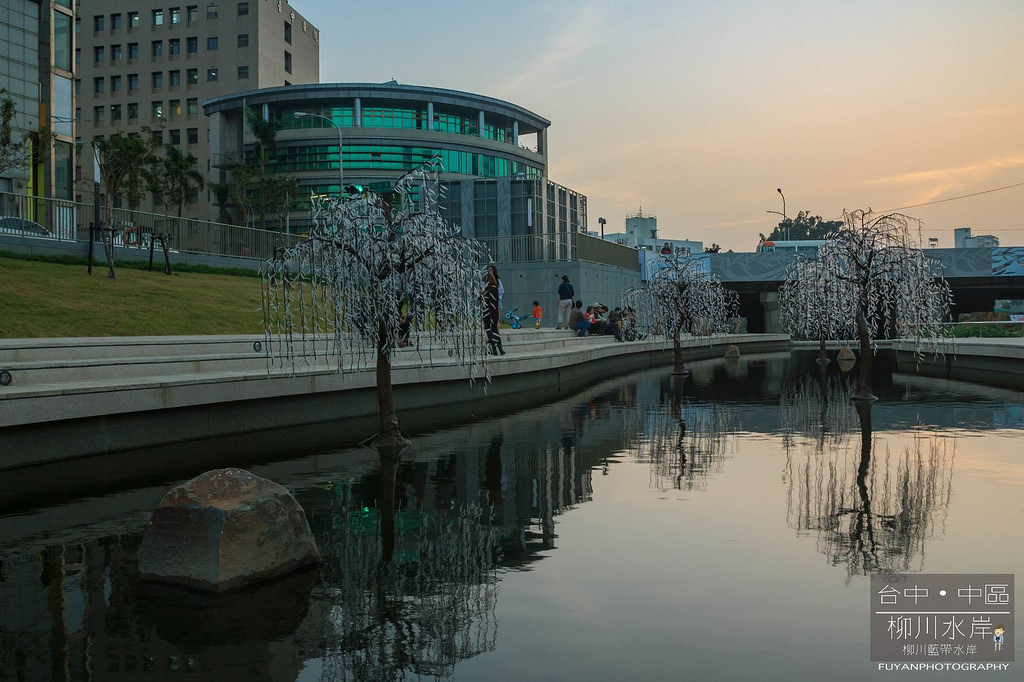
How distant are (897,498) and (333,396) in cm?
942

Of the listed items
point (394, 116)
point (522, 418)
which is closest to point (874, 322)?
point (522, 418)

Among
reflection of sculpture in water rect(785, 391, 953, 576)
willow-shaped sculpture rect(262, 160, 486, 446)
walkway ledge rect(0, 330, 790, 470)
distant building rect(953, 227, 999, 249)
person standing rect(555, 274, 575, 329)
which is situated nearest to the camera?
reflection of sculpture in water rect(785, 391, 953, 576)

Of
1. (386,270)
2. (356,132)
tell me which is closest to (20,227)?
(386,270)

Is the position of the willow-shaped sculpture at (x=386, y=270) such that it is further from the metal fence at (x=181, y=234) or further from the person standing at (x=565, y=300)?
the person standing at (x=565, y=300)

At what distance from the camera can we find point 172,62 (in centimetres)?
9031

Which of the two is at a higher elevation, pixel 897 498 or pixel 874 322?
pixel 874 322

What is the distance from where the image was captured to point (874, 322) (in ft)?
68.0

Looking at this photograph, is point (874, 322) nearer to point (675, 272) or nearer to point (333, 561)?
point (675, 272)

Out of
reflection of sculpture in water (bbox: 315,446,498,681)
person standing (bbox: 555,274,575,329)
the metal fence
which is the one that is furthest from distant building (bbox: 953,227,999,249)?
reflection of sculpture in water (bbox: 315,446,498,681)

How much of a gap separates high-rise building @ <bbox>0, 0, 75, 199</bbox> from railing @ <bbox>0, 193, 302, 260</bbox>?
10.4 metres

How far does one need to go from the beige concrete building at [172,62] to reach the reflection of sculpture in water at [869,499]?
84.4 metres

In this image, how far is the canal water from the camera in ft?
16.3

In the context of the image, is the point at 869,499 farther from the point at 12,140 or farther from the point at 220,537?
the point at 12,140

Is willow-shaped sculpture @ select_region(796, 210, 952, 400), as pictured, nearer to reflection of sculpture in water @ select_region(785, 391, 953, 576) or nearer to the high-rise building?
reflection of sculpture in water @ select_region(785, 391, 953, 576)
